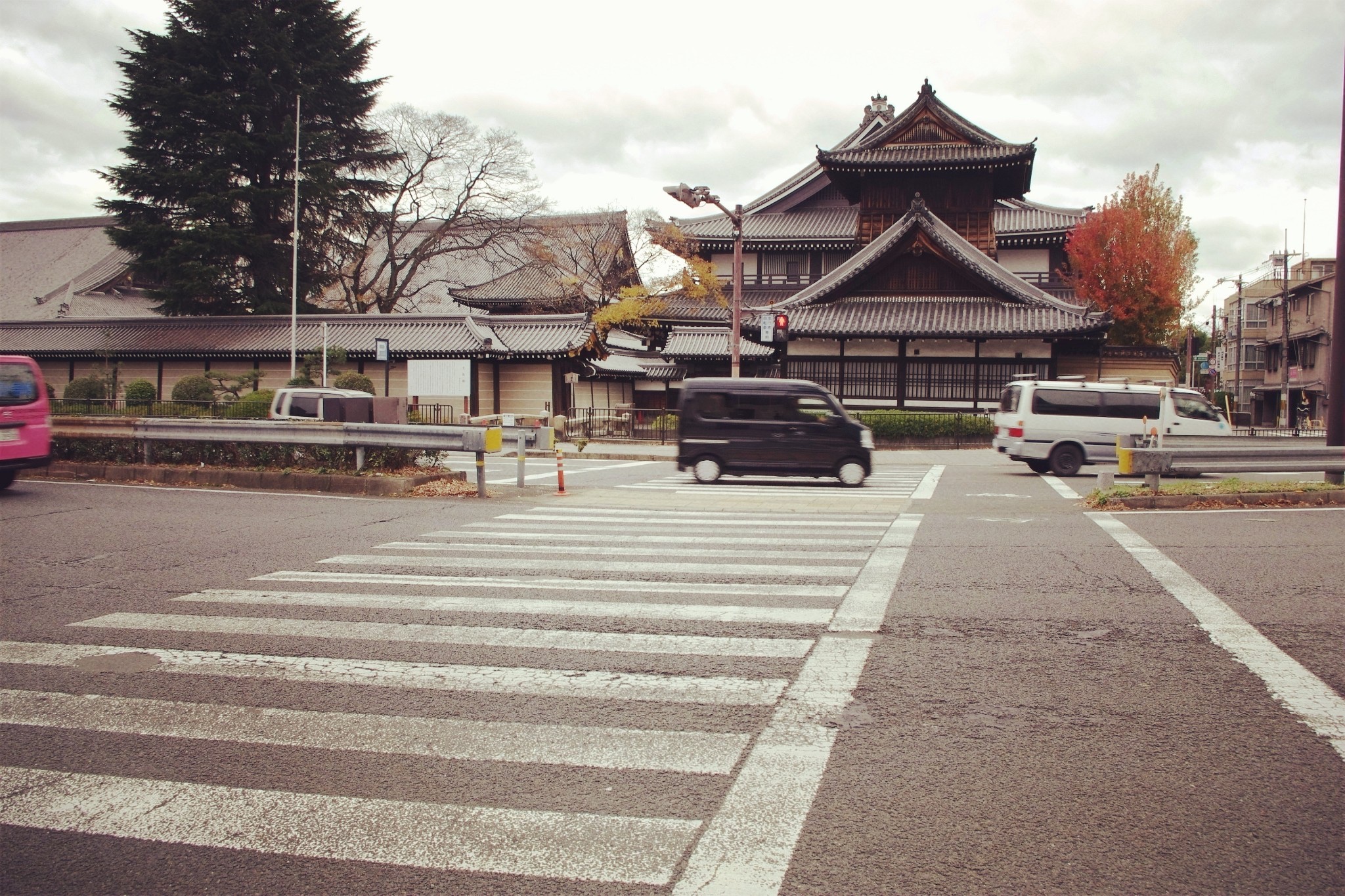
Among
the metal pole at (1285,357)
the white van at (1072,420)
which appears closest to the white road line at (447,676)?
the white van at (1072,420)

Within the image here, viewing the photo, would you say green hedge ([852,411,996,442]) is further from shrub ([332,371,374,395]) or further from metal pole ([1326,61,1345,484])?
shrub ([332,371,374,395])

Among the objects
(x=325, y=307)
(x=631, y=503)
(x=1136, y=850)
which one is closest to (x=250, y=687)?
(x=1136, y=850)

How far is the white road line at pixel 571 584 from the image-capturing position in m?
7.35

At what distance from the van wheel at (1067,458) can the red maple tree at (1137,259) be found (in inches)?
961

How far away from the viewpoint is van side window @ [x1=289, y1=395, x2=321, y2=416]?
22.2 meters

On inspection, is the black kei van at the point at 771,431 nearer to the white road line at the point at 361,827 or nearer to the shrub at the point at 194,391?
the white road line at the point at 361,827

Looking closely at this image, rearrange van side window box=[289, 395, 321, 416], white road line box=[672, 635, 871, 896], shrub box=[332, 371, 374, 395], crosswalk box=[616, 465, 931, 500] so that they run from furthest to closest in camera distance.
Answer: shrub box=[332, 371, 374, 395], van side window box=[289, 395, 321, 416], crosswalk box=[616, 465, 931, 500], white road line box=[672, 635, 871, 896]

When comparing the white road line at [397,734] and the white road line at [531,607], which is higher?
the white road line at [531,607]

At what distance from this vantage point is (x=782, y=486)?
17.8 metres

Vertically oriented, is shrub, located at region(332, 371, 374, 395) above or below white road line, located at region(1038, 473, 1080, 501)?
above

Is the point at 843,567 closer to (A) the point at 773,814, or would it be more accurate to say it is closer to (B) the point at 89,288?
(A) the point at 773,814

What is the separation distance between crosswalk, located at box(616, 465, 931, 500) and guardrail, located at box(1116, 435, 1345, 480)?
367 cm

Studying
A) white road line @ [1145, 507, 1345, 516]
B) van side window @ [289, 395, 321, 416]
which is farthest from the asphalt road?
van side window @ [289, 395, 321, 416]

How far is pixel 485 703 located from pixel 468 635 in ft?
4.38
